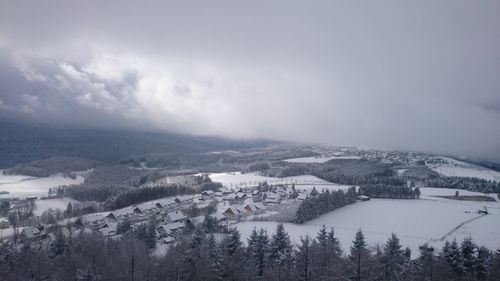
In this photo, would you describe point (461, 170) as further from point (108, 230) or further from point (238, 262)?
point (238, 262)

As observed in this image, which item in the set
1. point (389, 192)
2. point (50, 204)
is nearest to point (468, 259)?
point (389, 192)

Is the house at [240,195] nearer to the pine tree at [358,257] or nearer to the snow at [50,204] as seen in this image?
the snow at [50,204]

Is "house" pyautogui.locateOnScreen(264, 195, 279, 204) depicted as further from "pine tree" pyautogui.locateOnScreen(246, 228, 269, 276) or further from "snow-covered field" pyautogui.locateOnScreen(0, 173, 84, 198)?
"snow-covered field" pyautogui.locateOnScreen(0, 173, 84, 198)

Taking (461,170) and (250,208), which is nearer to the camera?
(250,208)

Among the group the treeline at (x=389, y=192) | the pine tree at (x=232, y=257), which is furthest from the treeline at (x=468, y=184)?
the pine tree at (x=232, y=257)

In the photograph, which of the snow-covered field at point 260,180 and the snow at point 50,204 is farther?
the snow-covered field at point 260,180

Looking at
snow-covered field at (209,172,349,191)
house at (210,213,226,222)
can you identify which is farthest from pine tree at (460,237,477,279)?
snow-covered field at (209,172,349,191)
